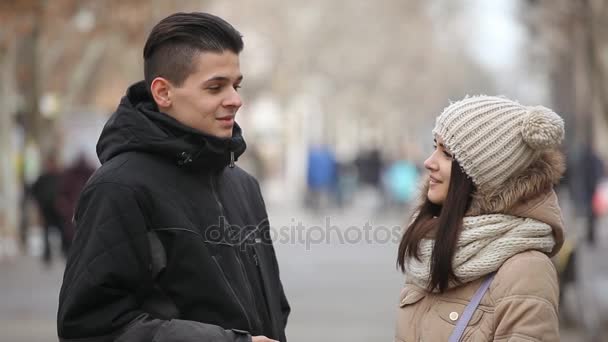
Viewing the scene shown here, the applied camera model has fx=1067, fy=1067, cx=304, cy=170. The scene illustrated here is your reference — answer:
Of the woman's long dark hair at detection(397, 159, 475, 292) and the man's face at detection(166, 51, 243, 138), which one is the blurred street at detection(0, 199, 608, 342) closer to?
the woman's long dark hair at detection(397, 159, 475, 292)

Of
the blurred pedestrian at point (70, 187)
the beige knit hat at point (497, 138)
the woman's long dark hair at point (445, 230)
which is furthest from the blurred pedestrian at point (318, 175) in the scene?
the beige knit hat at point (497, 138)

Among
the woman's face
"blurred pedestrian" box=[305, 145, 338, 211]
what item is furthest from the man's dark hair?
"blurred pedestrian" box=[305, 145, 338, 211]

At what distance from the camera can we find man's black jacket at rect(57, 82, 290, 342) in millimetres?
3238

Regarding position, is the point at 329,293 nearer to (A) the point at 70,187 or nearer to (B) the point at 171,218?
(A) the point at 70,187

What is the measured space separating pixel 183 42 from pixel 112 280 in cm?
81

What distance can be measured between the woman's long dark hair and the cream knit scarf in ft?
0.08

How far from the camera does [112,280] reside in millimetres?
3234

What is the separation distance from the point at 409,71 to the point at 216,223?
66.9m

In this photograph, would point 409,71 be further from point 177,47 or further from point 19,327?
point 177,47

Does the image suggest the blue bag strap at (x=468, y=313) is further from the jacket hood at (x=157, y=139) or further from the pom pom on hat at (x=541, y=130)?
the jacket hood at (x=157, y=139)

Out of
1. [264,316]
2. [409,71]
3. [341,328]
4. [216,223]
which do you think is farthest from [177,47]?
[409,71]

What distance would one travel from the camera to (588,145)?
22375mm

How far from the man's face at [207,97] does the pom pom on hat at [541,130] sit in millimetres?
952

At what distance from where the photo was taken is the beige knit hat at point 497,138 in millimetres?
3512
